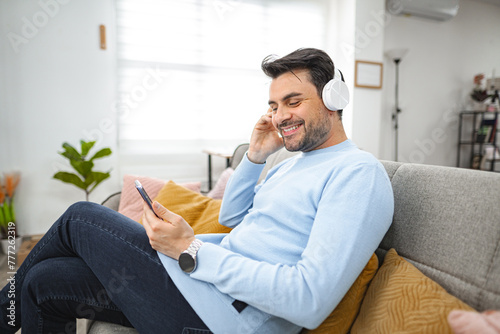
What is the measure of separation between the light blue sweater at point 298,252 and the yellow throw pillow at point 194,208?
1.32 ft

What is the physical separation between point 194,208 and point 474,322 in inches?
45.6

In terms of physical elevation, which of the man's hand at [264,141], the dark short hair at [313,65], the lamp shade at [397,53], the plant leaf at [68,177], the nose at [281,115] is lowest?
the plant leaf at [68,177]

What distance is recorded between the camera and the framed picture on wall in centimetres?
360

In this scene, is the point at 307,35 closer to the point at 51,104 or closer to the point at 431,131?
the point at 431,131

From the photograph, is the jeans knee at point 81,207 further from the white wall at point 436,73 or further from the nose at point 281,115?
the white wall at point 436,73

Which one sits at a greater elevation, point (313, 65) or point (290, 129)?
point (313, 65)

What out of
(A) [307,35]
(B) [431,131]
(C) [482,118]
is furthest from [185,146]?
(C) [482,118]

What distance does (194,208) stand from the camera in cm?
150

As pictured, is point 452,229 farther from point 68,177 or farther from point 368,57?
point 368,57

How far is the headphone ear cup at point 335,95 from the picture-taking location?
0.94m

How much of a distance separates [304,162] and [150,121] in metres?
Result: 2.51

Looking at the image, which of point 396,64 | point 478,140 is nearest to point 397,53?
point 396,64

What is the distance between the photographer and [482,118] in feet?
A: 14.5

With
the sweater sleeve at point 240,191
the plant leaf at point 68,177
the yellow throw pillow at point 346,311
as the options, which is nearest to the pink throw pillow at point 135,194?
the sweater sleeve at point 240,191
